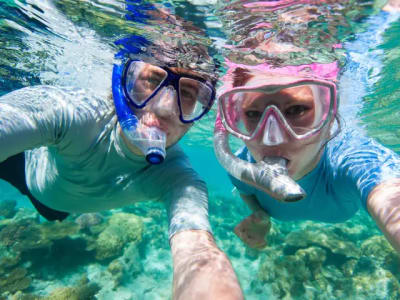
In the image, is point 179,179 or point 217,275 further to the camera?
point 179,179

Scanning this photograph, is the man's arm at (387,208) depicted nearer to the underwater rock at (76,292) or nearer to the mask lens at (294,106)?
the mask lens at (294,106)

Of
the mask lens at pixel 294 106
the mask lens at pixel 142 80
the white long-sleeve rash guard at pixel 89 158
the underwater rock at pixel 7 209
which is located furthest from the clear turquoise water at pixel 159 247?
the underwater rock at pixel 7 209

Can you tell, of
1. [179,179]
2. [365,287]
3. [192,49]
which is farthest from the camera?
[365,287]

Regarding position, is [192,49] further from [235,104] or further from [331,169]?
[331,169]

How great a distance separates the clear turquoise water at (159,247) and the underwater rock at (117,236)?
0.39 m

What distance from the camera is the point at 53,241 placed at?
29.2ft

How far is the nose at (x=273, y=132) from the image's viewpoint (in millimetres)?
3039

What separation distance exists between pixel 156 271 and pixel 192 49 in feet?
24.5

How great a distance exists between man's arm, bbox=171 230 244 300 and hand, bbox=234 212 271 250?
1970 mm

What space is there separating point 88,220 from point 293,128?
34.3 feet

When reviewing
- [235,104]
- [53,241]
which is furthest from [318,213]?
[53,241]

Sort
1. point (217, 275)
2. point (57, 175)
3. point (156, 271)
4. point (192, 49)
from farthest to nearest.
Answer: point (156, 271), point (192, 49), point (57, 175), point (217, 275)

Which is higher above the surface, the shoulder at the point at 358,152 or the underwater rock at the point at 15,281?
the shoulder at the point at 358,152

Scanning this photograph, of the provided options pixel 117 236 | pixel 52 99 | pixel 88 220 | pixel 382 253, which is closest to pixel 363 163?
pixel 52 99
